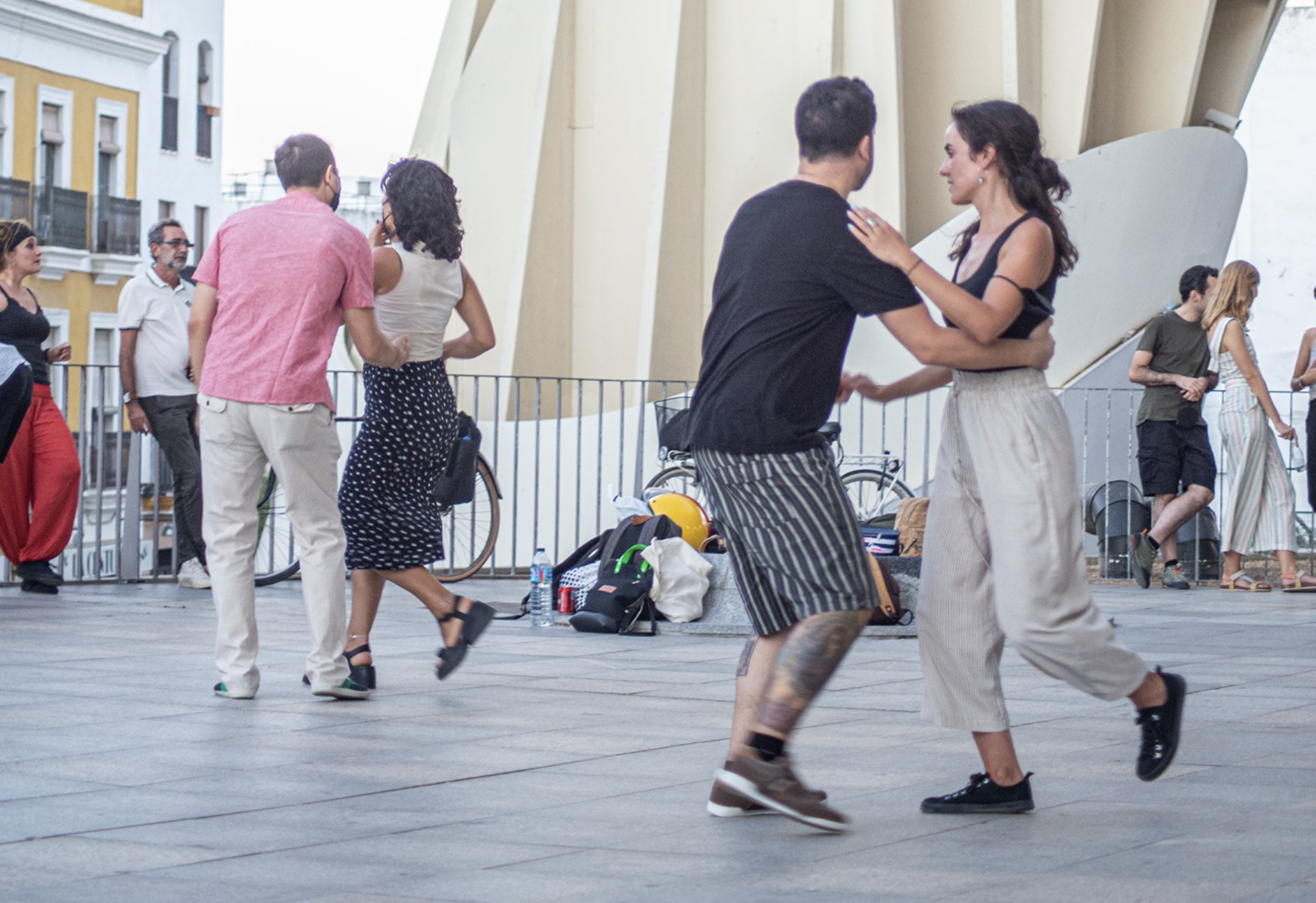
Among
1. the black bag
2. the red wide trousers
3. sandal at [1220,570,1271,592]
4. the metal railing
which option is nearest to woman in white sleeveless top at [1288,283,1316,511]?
sandal at [1220,570,1271,592]

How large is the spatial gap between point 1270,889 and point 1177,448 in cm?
904

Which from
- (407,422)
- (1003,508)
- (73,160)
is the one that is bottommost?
(1003,508)

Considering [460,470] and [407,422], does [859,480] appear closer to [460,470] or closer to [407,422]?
[460,470]

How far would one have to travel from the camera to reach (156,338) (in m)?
11.5

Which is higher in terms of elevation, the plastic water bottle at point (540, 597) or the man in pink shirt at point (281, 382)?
the man in pink shirt at point (281, 382)

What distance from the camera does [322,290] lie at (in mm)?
6938

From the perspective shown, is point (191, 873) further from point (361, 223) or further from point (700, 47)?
point (361, 223)

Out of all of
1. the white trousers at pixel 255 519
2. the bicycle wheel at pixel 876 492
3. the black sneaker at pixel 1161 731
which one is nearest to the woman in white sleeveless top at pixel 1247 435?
the bicycle wheel at pixel 876 492

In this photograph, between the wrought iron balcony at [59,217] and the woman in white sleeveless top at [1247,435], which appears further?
the wrought iron balcony at [59,217]

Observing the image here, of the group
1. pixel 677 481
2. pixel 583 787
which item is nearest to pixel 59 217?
pixel 677 481

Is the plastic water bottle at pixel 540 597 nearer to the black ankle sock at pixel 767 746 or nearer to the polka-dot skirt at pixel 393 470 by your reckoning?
the polka-dot skirt at pixel 393 470

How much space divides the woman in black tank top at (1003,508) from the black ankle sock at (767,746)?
45cm

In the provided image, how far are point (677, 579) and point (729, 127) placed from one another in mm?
9915

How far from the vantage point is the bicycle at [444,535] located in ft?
41.2
